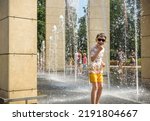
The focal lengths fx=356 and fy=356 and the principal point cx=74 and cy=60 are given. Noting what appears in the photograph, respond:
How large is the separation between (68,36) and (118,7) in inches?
1149

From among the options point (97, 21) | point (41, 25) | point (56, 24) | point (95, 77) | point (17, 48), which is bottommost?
point (95, 77)

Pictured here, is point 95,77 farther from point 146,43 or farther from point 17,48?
point 146,43

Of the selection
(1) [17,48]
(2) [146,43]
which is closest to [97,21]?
(2) [146,43]

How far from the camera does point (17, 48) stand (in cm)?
844

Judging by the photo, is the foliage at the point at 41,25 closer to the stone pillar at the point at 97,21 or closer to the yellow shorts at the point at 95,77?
the stone pillar at the point at 97,21

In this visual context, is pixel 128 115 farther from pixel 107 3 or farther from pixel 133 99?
pixel 107 3

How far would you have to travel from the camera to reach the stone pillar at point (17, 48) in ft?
27.4

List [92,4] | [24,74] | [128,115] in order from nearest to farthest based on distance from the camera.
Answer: [128,115]
[24,74]
[92,4]

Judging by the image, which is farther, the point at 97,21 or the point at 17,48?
the point at 97,21

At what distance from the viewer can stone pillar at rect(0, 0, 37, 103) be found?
8.36 meters

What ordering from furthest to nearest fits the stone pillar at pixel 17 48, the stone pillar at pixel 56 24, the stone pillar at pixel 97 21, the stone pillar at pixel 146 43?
1. the stone pillar at pixel 56 24
2. the stone pillar at pixel 97 21
3. the stone pillar at pixel 146 43
4. the stone pillar at pixel 17 48

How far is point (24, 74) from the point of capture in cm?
855

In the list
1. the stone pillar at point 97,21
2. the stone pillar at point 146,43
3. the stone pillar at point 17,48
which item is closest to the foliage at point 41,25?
the stone pillar at point 97,21

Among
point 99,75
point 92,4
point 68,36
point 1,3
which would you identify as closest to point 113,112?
point 99,75
